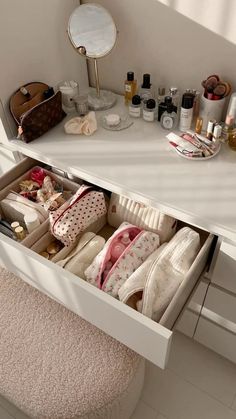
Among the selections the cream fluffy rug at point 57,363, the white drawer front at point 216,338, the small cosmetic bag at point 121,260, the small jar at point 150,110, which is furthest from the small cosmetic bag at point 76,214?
the white drawer front at point 216,338

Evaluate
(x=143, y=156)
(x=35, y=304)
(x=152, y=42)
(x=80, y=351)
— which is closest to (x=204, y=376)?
(x=80, y=351)

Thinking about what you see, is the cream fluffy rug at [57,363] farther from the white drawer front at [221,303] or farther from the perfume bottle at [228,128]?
the perfume bottle at [228,128]

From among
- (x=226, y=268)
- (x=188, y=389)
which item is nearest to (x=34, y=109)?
(x=226, y=268)

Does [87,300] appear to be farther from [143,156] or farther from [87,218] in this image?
[143,156]

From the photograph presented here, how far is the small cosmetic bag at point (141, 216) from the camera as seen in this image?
3.51ft

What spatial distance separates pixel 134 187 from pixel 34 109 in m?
0.43

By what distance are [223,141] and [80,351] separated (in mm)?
771

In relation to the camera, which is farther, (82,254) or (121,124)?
(121,124)

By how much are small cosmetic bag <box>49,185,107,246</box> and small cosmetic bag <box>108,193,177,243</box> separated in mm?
51

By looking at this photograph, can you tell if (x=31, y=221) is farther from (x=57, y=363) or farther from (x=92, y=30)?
(x=92, y=30)

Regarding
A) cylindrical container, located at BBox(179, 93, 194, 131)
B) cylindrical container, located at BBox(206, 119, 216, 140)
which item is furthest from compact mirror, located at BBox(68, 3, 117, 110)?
cylindrical container, located at BBox(206, 119, 216, 140)

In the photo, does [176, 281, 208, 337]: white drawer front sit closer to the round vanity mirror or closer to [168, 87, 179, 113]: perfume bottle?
[168, 87, 179, 113]: perfume bottle

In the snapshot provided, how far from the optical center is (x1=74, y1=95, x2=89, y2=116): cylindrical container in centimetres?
126

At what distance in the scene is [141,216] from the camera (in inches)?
43.6
